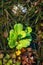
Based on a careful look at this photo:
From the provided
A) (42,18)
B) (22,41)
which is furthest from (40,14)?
(22,41)

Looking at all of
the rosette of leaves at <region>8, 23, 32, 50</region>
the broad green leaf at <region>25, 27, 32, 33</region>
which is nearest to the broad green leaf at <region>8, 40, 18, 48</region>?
the rosette of leaves at <region>8, 23, 32, 50</region>

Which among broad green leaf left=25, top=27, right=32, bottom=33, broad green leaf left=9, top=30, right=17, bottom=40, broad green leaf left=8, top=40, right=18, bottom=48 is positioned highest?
broad green leaf left=25, top=27, right=32, bottom=33

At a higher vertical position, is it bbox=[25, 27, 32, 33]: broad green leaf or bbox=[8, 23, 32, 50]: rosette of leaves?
bbox=[25, 27, 32, 33]: broad green leaf

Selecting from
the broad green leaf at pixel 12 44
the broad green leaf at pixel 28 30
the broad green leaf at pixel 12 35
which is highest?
the broad green leaf at pixel 28 30

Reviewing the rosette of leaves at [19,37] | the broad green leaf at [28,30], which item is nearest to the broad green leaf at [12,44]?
the rosette of leaves at [19,37]

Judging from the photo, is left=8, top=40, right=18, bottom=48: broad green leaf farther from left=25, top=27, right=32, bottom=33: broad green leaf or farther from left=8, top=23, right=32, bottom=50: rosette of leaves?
left=25, top=27, right=32, bottom=33: broad green leaf

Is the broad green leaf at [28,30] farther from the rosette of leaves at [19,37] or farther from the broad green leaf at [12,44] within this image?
the broad green leaf at [12,44]
